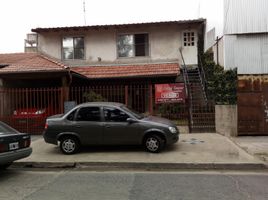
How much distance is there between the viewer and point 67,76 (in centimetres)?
1695

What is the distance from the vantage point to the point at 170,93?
15.2 m

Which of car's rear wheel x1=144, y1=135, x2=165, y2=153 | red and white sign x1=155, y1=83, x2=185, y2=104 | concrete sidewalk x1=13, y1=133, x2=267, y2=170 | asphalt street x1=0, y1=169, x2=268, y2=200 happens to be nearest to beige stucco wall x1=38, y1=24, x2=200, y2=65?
red and white sign x1=155, y1=83, x2=185, y2=104

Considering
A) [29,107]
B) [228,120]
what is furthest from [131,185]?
[29,107]

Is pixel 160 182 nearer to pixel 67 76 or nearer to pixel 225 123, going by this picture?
pixel 225 123

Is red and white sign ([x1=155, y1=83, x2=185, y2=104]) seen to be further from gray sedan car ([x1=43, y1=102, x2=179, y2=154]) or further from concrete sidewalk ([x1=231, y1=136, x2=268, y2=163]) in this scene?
gray sedan car ([x1=43, y1=102, x2=179, y2=154])

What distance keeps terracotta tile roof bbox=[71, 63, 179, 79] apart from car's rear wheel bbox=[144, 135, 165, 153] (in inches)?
306

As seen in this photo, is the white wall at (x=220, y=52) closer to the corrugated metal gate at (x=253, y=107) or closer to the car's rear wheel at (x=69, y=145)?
the corrugated metal gate at (x=253, y=107)

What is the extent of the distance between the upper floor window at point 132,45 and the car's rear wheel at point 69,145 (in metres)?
10.3

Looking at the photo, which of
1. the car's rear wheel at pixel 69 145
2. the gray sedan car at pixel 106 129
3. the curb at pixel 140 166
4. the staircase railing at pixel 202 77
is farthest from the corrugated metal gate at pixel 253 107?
the car's rear wheel at pixel 69 145

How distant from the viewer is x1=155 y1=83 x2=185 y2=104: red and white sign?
1512 cm

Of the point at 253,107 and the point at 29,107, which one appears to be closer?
the point at 253,107

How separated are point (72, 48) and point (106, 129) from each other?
437 inches

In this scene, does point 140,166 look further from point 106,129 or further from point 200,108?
point 200,108

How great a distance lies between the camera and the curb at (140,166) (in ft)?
30.4
